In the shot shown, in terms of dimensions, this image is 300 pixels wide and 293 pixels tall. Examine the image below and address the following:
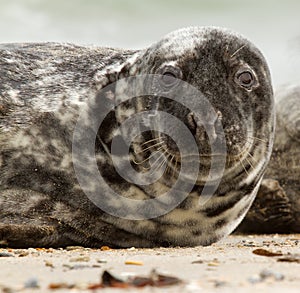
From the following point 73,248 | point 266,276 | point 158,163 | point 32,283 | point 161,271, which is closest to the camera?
point 32,283

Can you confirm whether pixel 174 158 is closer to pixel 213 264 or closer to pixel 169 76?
pixel 169 76

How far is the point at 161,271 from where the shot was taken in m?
2.84

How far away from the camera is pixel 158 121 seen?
4.27 m

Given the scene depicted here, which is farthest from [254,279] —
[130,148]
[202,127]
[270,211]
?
[270,211]

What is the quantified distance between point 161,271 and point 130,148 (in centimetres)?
184

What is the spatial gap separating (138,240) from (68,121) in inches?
36.8

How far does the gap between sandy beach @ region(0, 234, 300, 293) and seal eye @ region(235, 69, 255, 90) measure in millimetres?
1115

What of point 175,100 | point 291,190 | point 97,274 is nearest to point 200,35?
point 175,100

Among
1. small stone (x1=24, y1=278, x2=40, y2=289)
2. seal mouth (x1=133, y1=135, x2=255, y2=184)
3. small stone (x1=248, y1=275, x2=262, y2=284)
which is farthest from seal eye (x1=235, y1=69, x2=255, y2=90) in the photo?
small stone (x1=24, y1=278, x2=40, y2=289)

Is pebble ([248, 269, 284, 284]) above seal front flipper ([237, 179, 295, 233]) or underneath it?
underneath

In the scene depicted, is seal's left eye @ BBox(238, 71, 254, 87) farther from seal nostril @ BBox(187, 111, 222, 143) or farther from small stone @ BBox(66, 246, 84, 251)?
small stone @ BBox(66, 246, 84, 251)

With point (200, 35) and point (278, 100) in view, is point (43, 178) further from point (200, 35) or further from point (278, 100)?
point (278, 100)

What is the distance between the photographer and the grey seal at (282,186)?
6.64 meters

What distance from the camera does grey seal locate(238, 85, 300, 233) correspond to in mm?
6645
